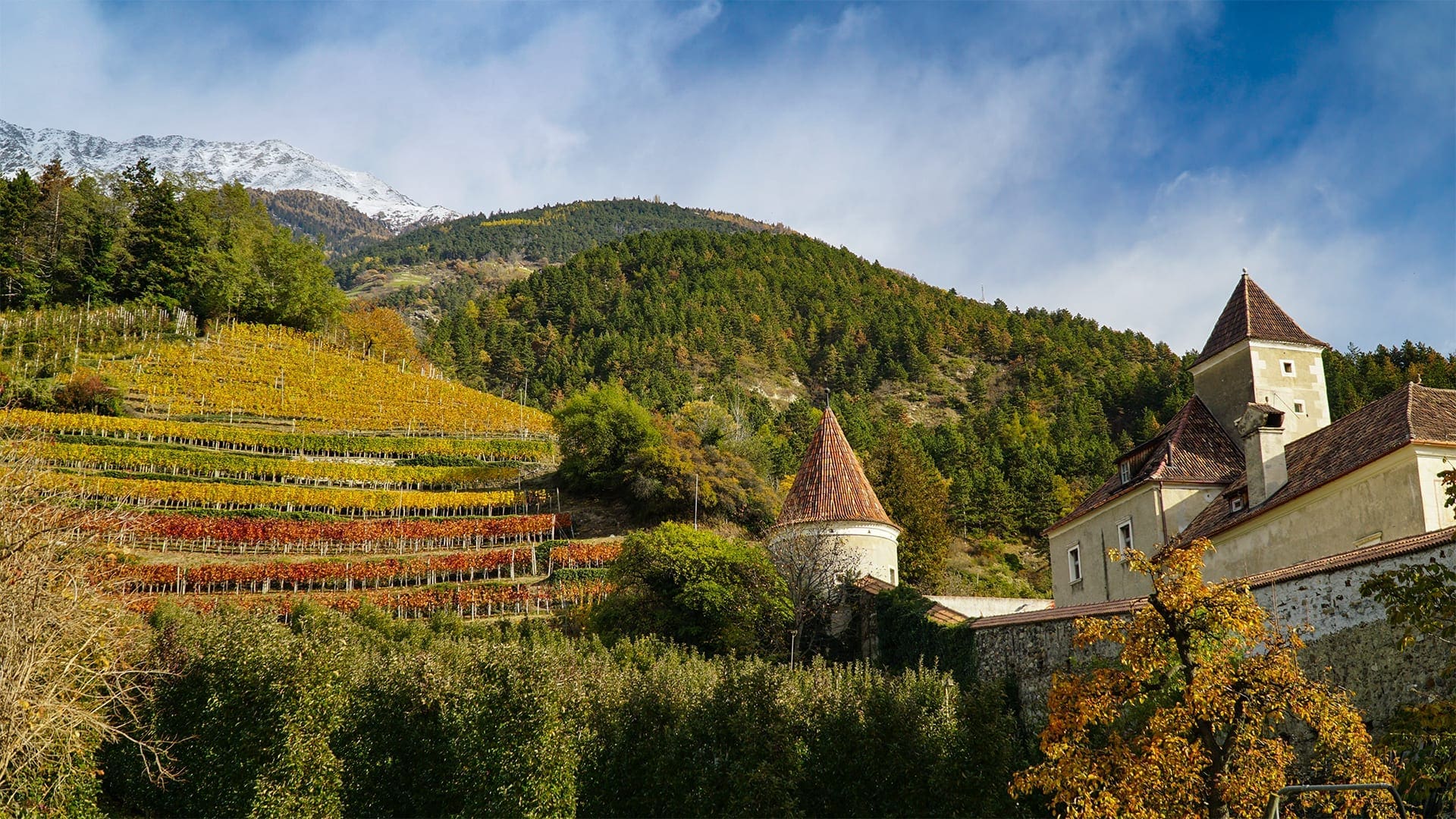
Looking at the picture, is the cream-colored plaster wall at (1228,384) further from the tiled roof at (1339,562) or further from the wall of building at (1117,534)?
the tiled roof at (1339,562)

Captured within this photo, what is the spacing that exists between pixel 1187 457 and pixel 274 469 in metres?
42.0

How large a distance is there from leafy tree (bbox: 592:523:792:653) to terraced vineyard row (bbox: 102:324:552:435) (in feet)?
107

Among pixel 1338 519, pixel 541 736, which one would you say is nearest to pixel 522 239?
pixel 541 736

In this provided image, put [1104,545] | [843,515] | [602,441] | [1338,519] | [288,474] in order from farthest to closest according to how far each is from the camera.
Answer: [602,441] < [288,474] < [843,515] < [1104,545] < [1338,519]

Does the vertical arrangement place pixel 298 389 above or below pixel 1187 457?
above

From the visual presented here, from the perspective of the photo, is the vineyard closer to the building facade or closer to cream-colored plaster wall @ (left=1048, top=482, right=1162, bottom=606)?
cream-colored plaster wall @ (left=1048, top=482, right=1162, bottom=606)

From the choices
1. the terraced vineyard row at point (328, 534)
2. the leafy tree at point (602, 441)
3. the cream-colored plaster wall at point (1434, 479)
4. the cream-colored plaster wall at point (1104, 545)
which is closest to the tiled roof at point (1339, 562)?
the cream-colored plaster wall at point (1434, 479)

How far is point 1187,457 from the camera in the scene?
78.4 feet

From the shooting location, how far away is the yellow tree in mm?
9086

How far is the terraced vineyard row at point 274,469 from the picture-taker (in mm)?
46250

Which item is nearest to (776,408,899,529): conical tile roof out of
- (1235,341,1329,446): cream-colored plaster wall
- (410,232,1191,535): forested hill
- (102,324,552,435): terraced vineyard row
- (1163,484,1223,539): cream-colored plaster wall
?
(1163,484,1223,539): cream-colored plaster wall

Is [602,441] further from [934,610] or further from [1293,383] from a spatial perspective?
[1293,383]

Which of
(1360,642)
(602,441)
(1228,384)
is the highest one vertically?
(602,441)

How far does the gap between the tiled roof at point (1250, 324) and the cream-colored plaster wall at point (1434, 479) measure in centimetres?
891
